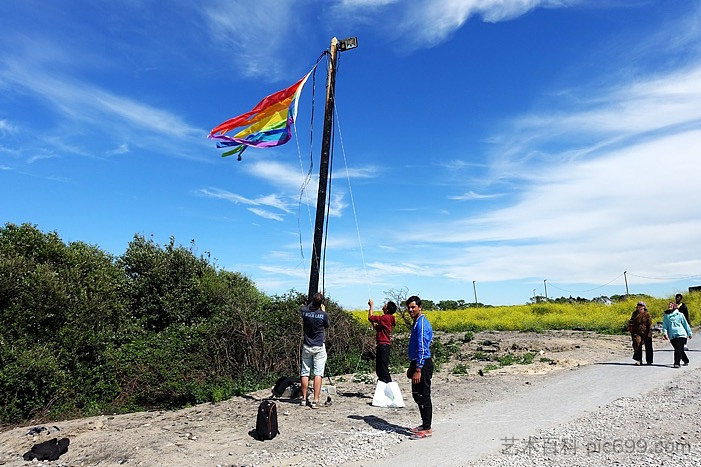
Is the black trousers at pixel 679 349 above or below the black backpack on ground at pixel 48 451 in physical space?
above

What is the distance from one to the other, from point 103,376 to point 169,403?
2.95m

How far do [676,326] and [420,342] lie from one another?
10691 millimetres

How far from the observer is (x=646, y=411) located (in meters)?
8.87

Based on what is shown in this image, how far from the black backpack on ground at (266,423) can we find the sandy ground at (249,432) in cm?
11

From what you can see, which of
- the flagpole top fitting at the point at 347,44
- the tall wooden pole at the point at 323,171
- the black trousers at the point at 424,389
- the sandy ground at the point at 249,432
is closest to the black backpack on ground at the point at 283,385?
the sandy ground at the point at 249,432

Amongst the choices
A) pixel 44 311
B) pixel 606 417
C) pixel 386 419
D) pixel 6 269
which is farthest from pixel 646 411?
pixel 6 269

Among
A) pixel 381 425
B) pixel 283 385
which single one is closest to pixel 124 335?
pixel 283 385

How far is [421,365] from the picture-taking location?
7.46 metres

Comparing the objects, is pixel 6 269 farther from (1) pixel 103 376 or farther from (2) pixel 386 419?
(2) pixel 386 419

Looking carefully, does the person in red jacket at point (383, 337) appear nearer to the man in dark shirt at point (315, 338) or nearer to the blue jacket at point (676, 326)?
the man in dark shirt at point (315, 338)

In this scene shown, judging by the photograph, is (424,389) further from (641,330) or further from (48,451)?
(641,330)

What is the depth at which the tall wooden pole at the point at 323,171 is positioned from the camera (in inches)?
429

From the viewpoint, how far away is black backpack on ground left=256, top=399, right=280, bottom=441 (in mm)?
7766

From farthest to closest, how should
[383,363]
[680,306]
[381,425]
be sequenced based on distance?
[680,306] < [383,363] < [381,425]
